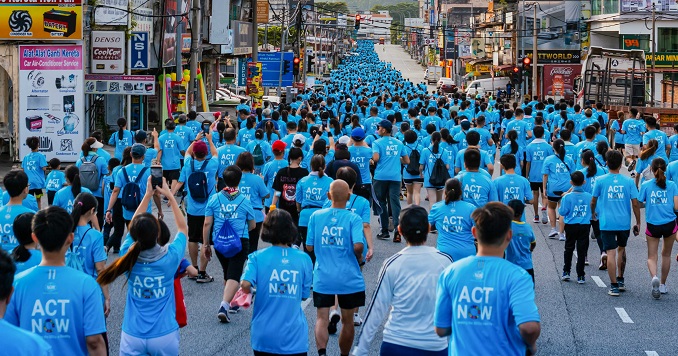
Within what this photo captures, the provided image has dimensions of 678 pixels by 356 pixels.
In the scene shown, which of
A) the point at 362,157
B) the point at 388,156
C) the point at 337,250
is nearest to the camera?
the point at 337,250

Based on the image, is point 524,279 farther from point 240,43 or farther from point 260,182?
point 240,43

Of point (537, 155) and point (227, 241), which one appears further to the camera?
point (537, 155)

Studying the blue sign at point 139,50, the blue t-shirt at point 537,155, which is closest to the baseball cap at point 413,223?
the blue t-shirt at point 537,155

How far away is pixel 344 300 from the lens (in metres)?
8.80

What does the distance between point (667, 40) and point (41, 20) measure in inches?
1708

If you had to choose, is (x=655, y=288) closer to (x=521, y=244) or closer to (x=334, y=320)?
(x=521, y=244)

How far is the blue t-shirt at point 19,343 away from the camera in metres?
4.44

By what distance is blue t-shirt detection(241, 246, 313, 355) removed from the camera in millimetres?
7191

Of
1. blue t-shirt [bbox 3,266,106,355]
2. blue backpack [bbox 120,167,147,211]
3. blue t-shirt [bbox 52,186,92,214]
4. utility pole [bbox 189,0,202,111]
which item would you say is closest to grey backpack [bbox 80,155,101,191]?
blue backpack [bbox 120,167,147,211]

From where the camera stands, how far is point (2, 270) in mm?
4875

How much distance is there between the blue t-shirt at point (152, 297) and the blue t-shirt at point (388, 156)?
8.86m

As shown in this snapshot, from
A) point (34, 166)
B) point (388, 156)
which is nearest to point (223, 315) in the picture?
point (388, 156)

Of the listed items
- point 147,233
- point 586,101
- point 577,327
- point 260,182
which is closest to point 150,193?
point 147,233

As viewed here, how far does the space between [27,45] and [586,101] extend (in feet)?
65.6
